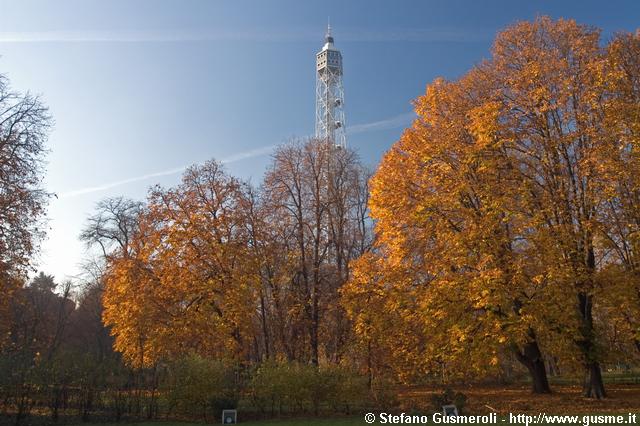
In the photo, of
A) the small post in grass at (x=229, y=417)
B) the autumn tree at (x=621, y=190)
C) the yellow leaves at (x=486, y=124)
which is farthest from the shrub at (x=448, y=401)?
the yellow leaves at (x=486, y=124)

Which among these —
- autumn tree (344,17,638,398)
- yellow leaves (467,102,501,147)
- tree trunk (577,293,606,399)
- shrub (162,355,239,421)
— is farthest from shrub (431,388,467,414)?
yellow leaves (467,102,501,147)

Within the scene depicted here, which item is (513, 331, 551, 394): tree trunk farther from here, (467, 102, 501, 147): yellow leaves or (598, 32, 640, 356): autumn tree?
(467, 102, 501, 147): yellow leaves

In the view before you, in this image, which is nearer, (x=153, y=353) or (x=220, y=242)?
(x=153, y=353)

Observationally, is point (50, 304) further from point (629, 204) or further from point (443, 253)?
point (629, 204)

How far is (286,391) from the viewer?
649 inches

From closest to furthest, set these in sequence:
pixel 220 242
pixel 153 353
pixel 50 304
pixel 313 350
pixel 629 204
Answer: pixel 629 204 → pixel 153 353 → pixel 220 242 → pixel 313 350 → pixel 50 304

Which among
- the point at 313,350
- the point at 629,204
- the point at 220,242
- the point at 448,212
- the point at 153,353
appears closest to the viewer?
the point at 629,204

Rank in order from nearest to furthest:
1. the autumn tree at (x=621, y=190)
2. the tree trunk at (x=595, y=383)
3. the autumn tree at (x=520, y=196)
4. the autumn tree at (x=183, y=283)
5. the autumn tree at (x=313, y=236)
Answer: the autumn tree at (x=621, y=190), the autumn tree at (x=520, y=196), the tree trunk at (x=595, y=383), the autumn tree at (x=183, y=283), the autumn tree at (x=313, y=236)

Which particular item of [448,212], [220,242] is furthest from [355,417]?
[220,242]

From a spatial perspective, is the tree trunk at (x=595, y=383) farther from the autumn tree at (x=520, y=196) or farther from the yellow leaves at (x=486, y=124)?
the yellow leaves at (x=486, y=124)

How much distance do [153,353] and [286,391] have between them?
569 cm

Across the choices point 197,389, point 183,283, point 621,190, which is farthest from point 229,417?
point 621,190

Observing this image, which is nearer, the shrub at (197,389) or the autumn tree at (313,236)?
the shrub at (197,389)

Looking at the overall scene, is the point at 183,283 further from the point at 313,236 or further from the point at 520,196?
the point at 520,196
